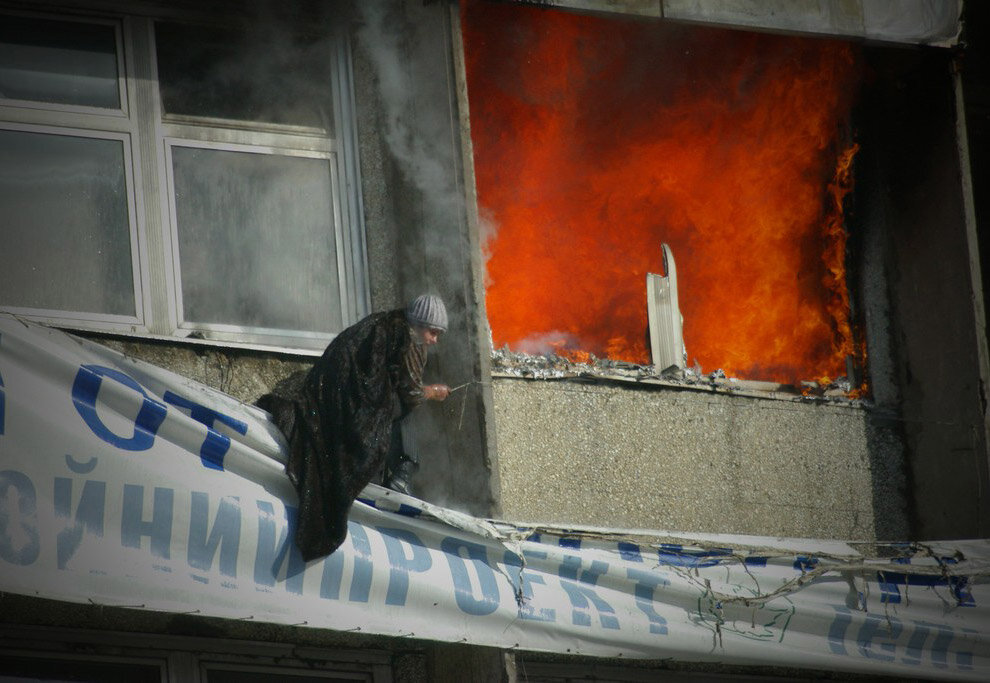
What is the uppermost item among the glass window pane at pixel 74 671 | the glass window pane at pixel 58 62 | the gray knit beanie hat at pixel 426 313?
the glass window pane at pixel 58 62

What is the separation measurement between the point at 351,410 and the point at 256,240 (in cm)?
177

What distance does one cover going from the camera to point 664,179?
35.2ft

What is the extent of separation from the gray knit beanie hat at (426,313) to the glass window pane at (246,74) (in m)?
1.82

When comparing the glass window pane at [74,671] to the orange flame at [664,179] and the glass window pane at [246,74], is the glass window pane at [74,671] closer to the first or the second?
the glass window pane at [246,74]

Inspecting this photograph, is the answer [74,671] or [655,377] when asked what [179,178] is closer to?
[74,671]

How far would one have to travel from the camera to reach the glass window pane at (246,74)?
8.88 metres

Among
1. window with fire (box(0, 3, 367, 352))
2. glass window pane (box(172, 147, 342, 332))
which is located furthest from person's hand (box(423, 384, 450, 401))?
glass window pane (box(172, 147, 342, 332))

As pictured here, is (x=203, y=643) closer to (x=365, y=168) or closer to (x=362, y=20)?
(x=365, y=168)

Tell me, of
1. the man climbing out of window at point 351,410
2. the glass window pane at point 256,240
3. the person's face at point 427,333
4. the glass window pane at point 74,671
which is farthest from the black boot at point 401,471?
the glass window pane at point 74,671

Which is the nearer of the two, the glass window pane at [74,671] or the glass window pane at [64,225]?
the glass window pane at [74,671]

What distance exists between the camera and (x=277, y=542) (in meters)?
7.08

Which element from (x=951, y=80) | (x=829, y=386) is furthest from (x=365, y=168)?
(x=951, y=80)

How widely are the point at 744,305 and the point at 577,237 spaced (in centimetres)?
138

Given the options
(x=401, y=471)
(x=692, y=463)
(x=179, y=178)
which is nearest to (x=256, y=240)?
(x=179, y=178)
